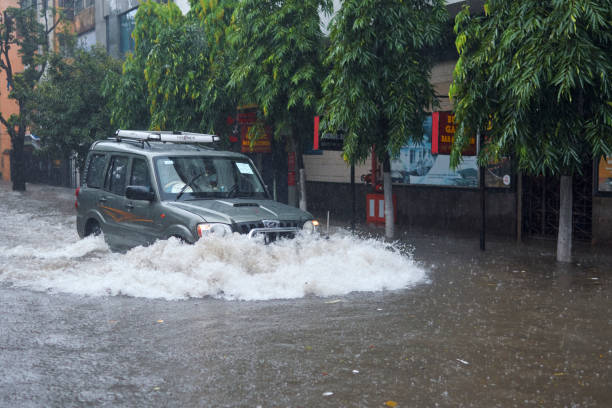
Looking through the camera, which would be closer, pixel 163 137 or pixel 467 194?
pixel 163 137

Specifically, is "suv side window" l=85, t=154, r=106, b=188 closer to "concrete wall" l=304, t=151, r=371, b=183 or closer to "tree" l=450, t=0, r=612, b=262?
"tree" l=450, t=0, r=612, b=262

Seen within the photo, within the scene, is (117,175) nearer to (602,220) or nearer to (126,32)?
(602,220)

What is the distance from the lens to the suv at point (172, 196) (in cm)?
841

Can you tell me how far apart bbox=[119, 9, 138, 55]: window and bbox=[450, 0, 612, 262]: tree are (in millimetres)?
24309

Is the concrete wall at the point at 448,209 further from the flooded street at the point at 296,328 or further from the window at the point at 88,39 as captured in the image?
the window at the point at 88,39

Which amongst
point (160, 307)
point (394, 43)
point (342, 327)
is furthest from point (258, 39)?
point (342, 327)

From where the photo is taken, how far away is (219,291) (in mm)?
8055

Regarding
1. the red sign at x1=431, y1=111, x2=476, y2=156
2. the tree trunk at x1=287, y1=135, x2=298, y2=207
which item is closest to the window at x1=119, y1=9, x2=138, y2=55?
the tree trunk at x1=287, y1=135, x2=298, y2=207

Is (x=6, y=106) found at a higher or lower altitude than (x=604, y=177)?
higher

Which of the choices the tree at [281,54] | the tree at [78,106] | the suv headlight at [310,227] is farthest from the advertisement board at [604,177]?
the tree at [78,106]

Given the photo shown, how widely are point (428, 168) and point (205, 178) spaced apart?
9.20m

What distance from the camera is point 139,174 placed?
9.59 m

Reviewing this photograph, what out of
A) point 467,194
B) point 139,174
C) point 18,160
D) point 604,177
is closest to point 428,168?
point 467,194

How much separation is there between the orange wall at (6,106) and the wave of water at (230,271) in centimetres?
4718
